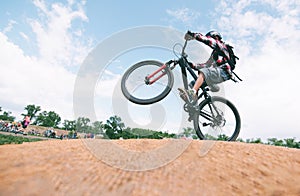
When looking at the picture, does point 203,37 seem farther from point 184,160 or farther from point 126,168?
point 126,168

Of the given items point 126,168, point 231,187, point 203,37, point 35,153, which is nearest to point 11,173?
point 35,153

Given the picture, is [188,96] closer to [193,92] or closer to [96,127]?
[193,92]

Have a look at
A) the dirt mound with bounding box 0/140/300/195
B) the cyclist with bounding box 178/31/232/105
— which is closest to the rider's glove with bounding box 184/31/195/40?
the cyclist with bounding box 178/31/232/105

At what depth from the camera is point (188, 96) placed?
5055 mm

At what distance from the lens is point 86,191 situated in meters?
2.09

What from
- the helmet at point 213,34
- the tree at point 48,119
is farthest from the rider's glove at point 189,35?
the tree at point 48,119

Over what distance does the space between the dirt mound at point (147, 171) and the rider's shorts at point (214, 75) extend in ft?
7.20

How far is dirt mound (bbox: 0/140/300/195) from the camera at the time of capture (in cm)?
217

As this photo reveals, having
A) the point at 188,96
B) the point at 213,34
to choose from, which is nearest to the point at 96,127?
the point at 188,96

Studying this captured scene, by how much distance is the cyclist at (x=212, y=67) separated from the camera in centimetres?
513

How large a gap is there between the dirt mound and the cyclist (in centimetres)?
188

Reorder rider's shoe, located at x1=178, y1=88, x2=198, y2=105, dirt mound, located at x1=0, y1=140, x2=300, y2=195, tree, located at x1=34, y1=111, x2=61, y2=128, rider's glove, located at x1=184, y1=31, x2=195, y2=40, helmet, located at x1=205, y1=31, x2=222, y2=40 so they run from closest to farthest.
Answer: dirt mound, located at x1=0, y1=140, x2=300, y2=195 → rider's shoe, located at x1=178, y1=88, x2=198, y2=105 → rider's glove, located at x1=184, y1=31, x2=195, y2=40 → helmet, located at x1=205, y1=31, x2=222, y2=40 → tree, located at x1=34, y1=111, x2=61, y2=128

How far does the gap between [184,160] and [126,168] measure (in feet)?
2.73

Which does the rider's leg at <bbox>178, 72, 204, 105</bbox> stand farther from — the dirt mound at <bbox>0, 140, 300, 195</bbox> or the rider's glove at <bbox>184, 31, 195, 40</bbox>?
the dirt mound at <bbox>0, 140, 300, 195</bbox>
